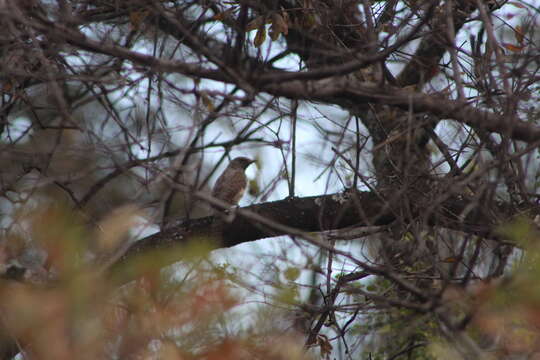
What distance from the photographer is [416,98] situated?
3.38 meters

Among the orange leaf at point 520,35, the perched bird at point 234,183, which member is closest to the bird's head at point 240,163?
the perched bird at point 234,183

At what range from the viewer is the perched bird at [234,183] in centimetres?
791

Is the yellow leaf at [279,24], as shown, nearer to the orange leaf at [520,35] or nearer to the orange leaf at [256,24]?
the orange leaf at [256,24]

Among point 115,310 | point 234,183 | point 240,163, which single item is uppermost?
point 240,163

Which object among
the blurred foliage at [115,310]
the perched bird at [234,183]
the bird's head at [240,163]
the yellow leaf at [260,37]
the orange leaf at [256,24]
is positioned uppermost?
the orange leaf at [256,24]

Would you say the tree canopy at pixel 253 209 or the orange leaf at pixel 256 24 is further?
the orange leaf at pixel 256 24

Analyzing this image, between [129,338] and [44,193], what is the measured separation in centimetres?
374

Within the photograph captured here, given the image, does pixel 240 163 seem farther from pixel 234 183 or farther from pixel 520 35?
pixel 520 35

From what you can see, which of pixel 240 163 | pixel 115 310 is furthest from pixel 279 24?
pixel 240 163

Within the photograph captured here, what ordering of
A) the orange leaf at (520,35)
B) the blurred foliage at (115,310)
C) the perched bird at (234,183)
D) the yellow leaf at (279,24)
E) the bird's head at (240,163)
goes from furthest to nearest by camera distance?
1. the bird's head at (240,163)
2. the perched bird at (234,183)
3. the yellow leaf at (279,24)
4. the orange leaf at (520,35)
5. the blurred foliage at (115,310)

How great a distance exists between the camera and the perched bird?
791cm

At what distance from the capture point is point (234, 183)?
26.0 feet

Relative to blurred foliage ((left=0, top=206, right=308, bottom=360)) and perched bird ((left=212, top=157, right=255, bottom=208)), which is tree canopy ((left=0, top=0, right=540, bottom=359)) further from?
perched bird ((left=212, top=157, right=255, bottom=208))

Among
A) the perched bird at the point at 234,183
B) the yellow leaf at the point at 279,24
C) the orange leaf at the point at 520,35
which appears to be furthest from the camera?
the perched bird at the point at 234,183
